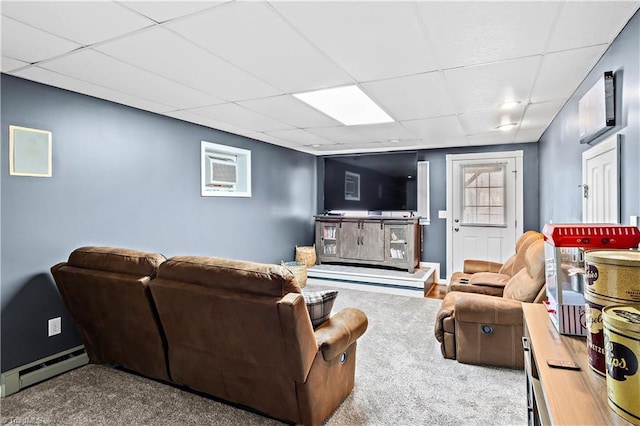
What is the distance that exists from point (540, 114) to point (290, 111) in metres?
2.52

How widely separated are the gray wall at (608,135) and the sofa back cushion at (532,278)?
0.45 m

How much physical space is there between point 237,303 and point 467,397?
1.70 metres

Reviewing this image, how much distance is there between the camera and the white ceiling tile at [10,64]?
230cm

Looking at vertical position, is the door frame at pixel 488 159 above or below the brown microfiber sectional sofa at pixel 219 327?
above

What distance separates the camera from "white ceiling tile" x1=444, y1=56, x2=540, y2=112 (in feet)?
7.90

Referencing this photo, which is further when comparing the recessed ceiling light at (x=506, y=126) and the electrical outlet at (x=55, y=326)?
the recessed ceiling light at (x=506, y=126)

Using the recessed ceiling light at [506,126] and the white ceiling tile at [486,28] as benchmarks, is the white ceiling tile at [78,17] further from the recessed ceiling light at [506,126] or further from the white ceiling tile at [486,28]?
the recessed ceiling light at [506,126]

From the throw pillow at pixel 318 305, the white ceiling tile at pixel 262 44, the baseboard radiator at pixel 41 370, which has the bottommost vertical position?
the baseboard radiator at pixel 41 370

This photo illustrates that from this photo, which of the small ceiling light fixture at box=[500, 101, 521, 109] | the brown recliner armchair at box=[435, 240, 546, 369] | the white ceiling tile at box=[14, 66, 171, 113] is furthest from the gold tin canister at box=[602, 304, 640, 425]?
the white ceiling tile at box=[14, 66, 171, 113]

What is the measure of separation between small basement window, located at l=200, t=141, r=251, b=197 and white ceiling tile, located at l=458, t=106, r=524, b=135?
2777 millimetres

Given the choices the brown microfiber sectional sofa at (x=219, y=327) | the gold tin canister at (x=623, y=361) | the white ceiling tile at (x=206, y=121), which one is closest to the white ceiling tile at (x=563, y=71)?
the gold tin canister at (x=623, y=361)

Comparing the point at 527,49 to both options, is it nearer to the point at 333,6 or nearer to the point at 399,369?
the point at 333,6

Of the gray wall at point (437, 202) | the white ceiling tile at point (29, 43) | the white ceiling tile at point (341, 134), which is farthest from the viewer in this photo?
the gray wall at point (437, 202)

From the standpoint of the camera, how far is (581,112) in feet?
8.50
